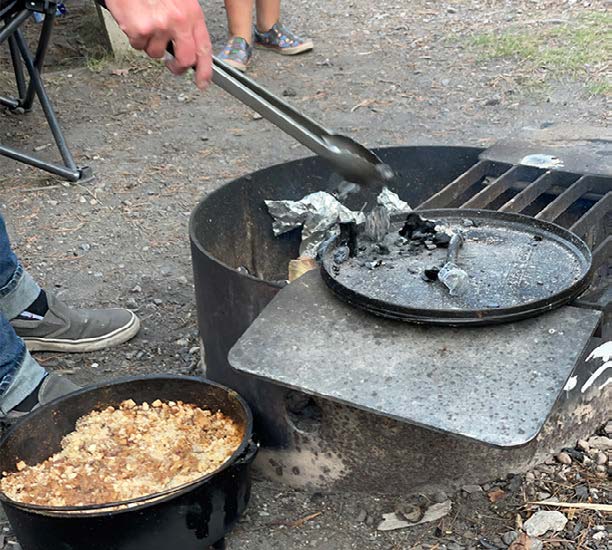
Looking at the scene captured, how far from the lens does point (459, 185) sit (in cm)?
268

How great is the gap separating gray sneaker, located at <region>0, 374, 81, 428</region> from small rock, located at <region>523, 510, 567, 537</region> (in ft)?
4.54

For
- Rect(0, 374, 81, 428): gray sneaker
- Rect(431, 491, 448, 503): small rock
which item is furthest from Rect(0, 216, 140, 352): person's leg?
Rect(431, 491, 448, 503): small rock

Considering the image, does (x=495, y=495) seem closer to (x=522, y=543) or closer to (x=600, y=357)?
(x=522, y=543)

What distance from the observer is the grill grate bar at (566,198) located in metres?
2.41

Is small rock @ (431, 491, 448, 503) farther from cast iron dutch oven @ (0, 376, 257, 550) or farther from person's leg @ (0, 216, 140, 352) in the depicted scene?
person's leg @ (0, 216, 140, 352)

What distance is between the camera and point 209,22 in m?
6.62

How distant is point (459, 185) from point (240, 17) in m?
3.33

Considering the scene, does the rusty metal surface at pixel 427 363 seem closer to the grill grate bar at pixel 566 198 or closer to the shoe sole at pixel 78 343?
the grill grate bar at pixel 566 198

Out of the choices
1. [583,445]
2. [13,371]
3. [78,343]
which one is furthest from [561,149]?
[13,371]

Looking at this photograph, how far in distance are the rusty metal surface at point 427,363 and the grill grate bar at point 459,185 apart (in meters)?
0.74

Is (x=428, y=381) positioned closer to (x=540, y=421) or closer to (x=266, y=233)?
(x=540, y=421)

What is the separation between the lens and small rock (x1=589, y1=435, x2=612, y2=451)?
7.64 feet

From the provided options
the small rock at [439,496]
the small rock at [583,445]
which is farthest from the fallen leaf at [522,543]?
the small rock at [583,445]

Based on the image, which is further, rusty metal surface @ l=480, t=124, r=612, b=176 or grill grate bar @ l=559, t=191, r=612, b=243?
rusty metal surface @ l=480, t=124, r=612, b=176
